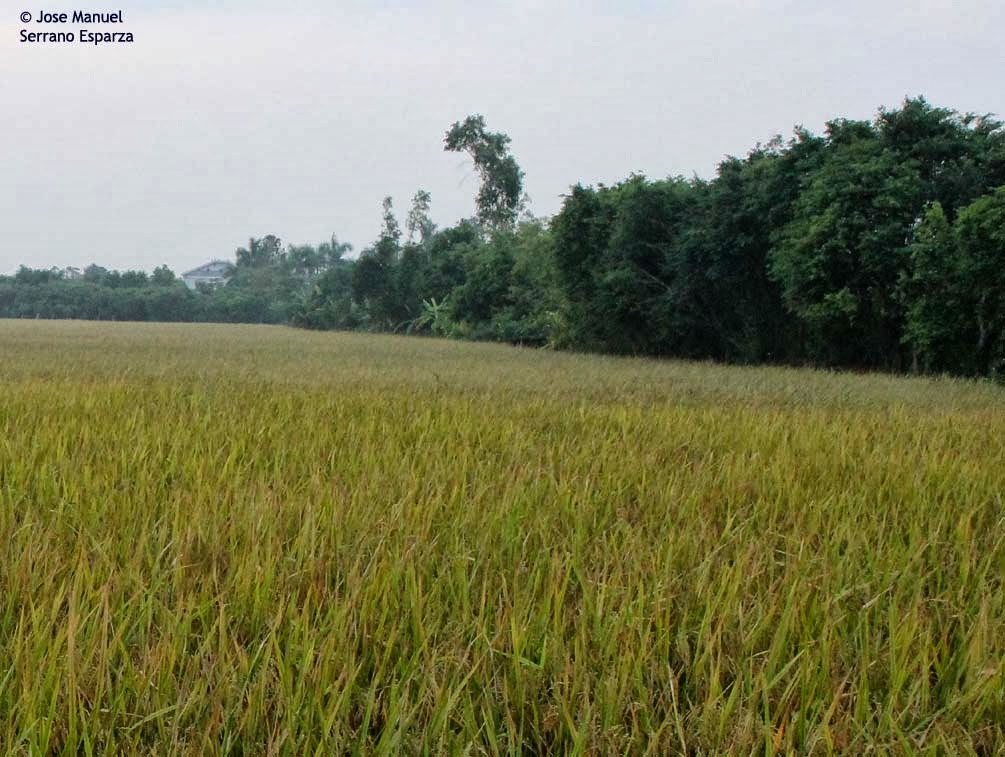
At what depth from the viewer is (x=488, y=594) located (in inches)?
63.1

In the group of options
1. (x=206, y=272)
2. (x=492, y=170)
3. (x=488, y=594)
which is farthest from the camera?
(x=206, y=272)

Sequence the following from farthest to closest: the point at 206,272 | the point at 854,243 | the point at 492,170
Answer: the point at 206,272 < the point at 492,170 < the point at 854,243

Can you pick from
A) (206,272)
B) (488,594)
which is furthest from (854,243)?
(206,272)

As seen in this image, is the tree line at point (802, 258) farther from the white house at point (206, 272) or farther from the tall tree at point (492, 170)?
the white house at point (206, 272)

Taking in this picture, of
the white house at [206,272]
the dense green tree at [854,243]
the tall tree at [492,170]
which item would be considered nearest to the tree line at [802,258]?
the dense green tree at [854,243]

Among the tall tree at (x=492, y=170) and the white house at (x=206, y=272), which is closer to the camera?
the tall tree at (x=492, y=170)

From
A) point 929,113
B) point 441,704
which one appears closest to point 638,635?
point 441,704

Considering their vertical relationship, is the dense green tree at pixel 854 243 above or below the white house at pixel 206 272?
below

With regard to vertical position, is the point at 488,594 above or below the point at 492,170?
below

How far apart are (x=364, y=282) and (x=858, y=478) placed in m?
32.9

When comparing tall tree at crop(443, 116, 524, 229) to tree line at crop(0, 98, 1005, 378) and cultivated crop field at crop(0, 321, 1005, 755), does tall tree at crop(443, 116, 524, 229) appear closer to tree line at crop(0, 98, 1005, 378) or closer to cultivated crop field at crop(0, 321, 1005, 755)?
tree line at crop(0, 98, 1005, 378)

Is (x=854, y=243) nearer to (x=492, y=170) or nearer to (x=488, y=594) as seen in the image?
(x=488, y=594)

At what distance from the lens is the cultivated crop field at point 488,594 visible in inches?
42.4

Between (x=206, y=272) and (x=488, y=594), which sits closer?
(x=488, y=594)
